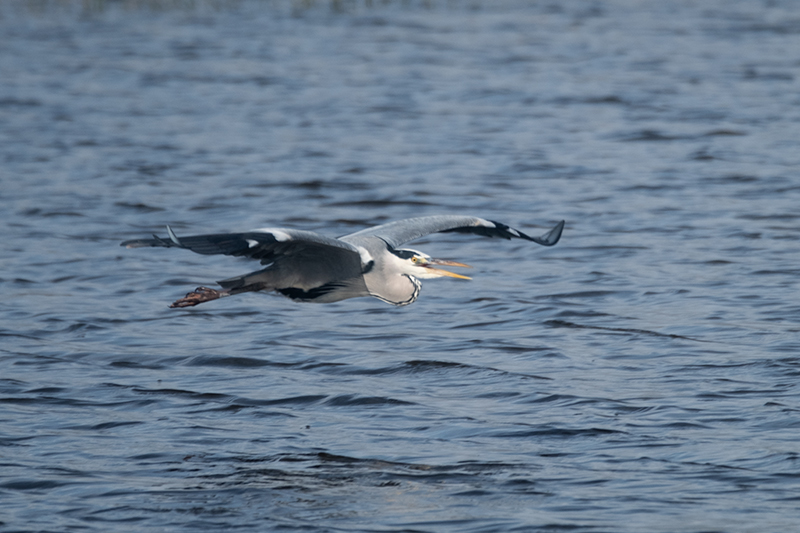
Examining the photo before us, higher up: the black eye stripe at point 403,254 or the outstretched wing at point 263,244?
the outstretched wing at point 263,244

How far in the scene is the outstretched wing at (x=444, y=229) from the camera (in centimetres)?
911

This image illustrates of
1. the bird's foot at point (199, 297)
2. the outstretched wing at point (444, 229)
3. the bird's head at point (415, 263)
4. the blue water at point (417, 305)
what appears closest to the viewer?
the blue water at point (417, 305)

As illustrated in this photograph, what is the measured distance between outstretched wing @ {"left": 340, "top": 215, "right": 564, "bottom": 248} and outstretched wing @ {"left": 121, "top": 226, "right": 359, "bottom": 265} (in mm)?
611

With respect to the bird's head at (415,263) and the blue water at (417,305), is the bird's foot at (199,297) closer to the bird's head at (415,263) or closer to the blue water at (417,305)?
the blue water at (417,305)

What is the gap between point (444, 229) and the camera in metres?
9.19

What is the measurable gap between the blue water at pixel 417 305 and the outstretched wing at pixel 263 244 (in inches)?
46.8

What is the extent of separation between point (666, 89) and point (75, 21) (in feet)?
50.8

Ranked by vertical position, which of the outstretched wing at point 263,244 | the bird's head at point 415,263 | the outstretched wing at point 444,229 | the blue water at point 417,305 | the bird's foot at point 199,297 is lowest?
the blue water at point 417,305

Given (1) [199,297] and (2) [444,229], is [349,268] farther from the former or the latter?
Result: (1) [199,297]

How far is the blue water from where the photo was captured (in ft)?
24.6

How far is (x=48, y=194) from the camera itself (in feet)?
53.1

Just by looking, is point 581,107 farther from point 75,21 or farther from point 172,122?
point 75,21

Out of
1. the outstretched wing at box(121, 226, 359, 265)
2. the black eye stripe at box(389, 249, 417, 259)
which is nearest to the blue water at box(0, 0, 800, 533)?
the black eye stripe at box(389, 249, 417, 259)

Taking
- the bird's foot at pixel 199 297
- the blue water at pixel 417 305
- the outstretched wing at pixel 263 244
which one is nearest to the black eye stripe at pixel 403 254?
the outstretched wing at pixel 263 244
